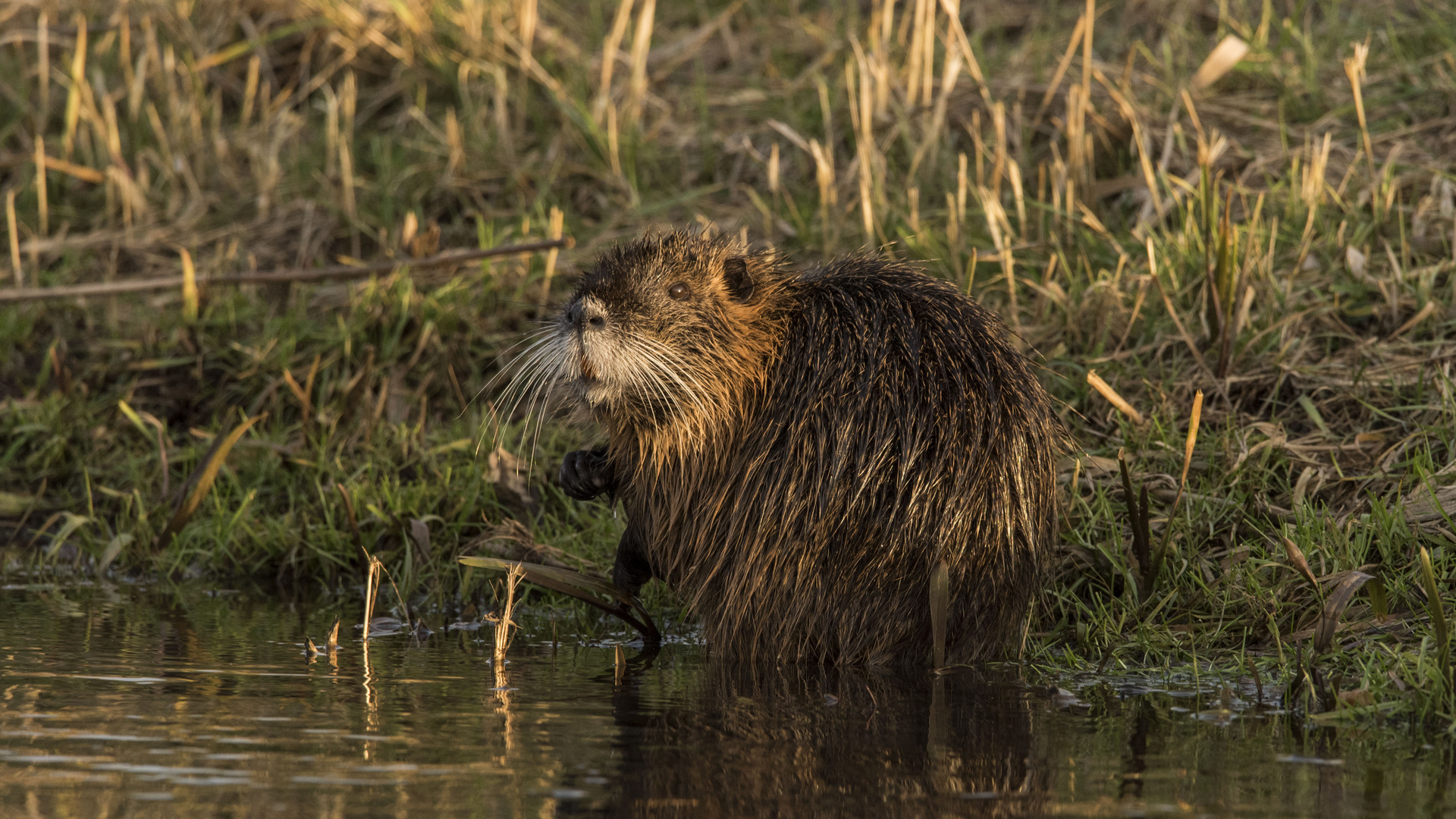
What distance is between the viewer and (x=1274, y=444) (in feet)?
12.2

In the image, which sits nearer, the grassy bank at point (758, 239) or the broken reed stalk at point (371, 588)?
the broken reed stalk at point (371, 588)

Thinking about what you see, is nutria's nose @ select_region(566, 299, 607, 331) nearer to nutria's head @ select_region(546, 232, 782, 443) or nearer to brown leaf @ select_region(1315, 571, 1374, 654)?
nutria's head @ select_region(546, 232, 782, 443)

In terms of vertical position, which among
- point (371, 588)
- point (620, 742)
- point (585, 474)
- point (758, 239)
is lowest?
point (620, 742)

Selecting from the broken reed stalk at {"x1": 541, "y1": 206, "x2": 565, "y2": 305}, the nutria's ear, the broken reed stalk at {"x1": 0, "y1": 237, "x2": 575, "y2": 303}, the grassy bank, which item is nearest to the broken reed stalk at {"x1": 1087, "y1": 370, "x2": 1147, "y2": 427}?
the grassy bank

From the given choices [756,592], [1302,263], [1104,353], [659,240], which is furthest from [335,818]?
[1302,263]

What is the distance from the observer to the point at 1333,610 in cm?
279

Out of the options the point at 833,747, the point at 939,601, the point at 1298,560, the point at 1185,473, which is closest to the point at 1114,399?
the point at 1185,473

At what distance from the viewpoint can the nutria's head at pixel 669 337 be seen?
3207mm

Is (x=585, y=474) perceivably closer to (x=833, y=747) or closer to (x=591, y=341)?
(x=591, y=341)

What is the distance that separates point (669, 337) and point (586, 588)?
592mm

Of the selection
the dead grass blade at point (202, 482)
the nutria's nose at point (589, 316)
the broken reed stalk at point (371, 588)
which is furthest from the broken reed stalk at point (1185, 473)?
the dead grass blade at point (202, 482)

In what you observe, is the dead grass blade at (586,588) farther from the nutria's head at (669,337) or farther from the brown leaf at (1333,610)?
the brown leaf at (1333,610)

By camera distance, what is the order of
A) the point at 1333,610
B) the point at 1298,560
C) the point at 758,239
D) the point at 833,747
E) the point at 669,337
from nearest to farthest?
the point at 833,747, the point at 1333,610, the point at 1298,560, the point at 669,337, the point at 758,239

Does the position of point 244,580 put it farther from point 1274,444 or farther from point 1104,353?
point 1274,444
